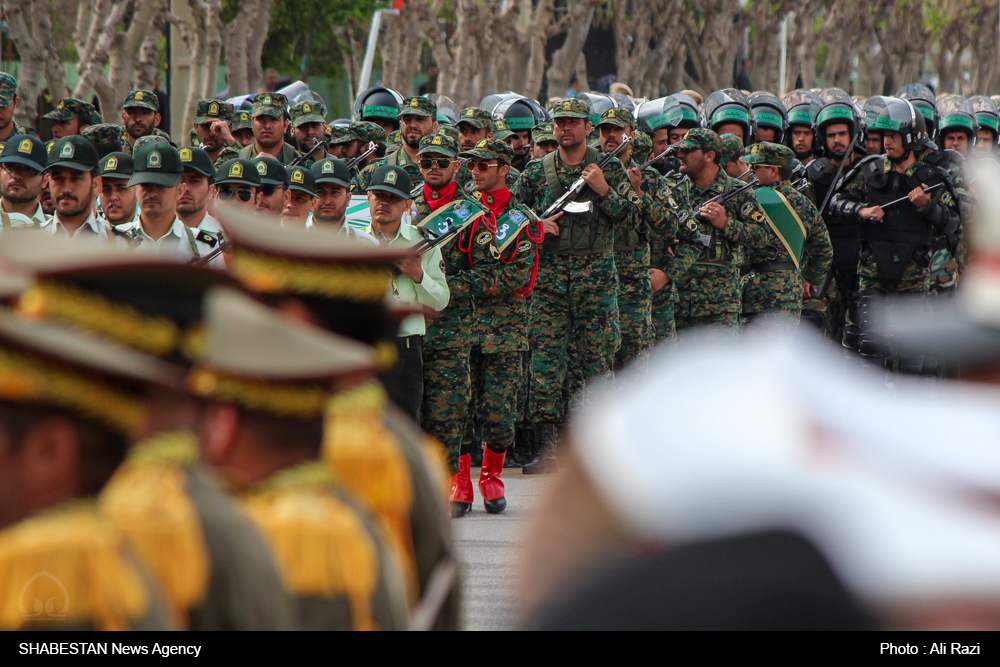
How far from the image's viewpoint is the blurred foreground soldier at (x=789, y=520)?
0.73 m

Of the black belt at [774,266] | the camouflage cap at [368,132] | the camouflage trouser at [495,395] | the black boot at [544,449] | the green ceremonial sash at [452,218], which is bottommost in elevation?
the black boot at [544,449]

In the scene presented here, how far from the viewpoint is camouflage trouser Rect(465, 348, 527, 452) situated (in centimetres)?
692

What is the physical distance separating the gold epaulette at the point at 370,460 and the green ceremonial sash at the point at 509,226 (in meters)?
4.38

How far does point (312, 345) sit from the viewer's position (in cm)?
190

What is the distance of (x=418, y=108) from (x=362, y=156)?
0.77 metres

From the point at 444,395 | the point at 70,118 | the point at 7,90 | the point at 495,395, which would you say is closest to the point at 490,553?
the point at 444,395

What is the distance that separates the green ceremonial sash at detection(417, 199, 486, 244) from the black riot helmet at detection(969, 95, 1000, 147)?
33.4 feet

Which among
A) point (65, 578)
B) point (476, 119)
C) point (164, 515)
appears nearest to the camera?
point (65, 578)

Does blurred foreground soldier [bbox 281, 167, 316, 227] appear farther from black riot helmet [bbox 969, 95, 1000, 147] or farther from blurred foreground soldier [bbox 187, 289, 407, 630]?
black riot helmet [bbox 969, 95, 1000, 147]

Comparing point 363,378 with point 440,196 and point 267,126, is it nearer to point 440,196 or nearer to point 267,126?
point 440,196

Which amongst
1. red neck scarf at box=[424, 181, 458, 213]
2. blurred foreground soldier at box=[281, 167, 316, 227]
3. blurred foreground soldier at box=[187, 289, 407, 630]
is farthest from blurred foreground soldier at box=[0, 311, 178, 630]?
red neck scarf at box=[424, 181, 458, 213]

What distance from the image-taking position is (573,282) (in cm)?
823

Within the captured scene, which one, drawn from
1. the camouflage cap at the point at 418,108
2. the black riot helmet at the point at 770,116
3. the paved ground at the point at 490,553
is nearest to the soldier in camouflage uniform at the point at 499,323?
the paved ground at the point at 490,553

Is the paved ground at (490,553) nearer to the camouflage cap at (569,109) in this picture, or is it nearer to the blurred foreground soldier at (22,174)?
the camouflage cap at (569,109)
